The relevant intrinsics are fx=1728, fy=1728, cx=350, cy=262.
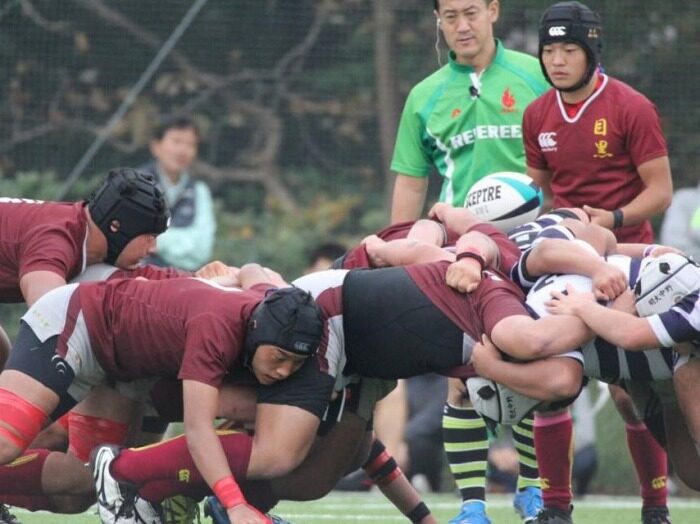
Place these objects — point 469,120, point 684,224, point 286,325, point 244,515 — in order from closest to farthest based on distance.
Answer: point 244,515 → point 286,325 → point 469,120 → point 684,224

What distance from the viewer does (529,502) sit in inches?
251

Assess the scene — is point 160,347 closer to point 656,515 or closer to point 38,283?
point 38,283

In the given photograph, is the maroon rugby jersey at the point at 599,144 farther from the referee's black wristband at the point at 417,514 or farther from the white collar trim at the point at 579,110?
the referee's black wristband at the point at 417,514

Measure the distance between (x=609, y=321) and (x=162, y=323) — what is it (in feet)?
4.58

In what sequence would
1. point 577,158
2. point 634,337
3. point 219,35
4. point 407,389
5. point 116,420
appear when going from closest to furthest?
point 634,337, point 116,420, point 577,158, point 407,389, point 219,35

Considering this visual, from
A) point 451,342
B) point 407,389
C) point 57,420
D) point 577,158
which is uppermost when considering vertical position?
point 577,158

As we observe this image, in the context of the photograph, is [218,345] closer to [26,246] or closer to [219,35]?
[26,246]

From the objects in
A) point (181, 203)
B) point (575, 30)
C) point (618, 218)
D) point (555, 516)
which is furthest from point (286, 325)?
point (181, 203)

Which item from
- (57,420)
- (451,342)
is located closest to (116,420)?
(57,420)

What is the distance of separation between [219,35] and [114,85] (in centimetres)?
71

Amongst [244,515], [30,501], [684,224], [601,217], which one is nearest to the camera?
[244,515]

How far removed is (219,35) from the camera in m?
10.5

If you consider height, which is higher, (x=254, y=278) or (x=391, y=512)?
(x=254, y=278)

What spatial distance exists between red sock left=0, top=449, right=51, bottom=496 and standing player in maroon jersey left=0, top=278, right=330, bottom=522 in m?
0.24
